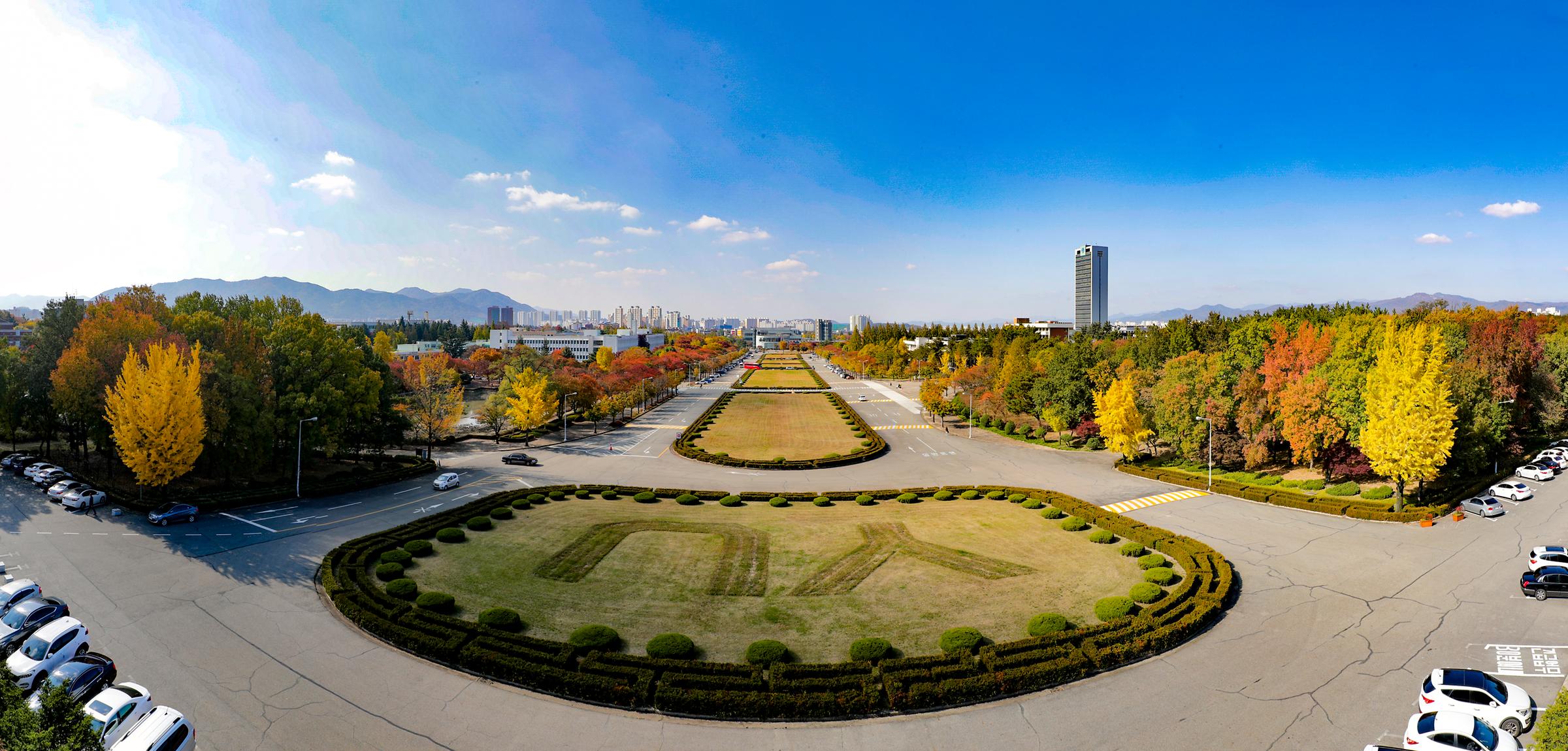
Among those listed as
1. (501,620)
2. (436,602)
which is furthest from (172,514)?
(501,620)

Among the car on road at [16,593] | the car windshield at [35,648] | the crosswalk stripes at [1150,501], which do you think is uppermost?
the car on road at [16,593]

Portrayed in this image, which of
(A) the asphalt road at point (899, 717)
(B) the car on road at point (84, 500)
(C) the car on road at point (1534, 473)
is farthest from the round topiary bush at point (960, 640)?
(C) the car on road at point (1534, 473)

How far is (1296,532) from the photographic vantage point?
104ft

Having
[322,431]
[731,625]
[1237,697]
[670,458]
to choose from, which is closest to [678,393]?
[670,458]

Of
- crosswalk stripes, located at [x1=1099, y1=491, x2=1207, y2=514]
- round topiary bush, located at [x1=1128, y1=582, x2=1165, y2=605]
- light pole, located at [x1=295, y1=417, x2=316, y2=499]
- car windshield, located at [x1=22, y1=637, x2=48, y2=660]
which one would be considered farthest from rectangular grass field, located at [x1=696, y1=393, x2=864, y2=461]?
car windshield, located at [x1=22, y1=637, x2=48, y2=660]

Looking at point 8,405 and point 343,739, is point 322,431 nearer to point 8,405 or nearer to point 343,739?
point 8,405

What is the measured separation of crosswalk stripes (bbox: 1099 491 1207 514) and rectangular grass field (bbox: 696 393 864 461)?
23.7m

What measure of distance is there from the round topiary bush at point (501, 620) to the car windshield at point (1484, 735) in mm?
25923

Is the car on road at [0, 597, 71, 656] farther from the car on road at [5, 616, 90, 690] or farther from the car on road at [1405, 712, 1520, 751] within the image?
the car on road at [1405, 712, 1520, 751]

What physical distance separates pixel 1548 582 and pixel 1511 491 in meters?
20.4

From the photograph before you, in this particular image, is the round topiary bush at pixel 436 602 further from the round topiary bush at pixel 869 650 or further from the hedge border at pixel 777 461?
the hedge border at pixel 777 461

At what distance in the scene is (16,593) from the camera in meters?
21.1

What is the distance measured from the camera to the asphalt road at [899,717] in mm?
15664

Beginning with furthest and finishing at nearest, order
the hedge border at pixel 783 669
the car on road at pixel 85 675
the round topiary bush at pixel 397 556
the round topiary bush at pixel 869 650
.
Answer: the round topiary bush at pixel 397 556
the round topiary bush at pixel 869 650
the hedge border at pixel 783 669
the car on road at pixel 85 675
